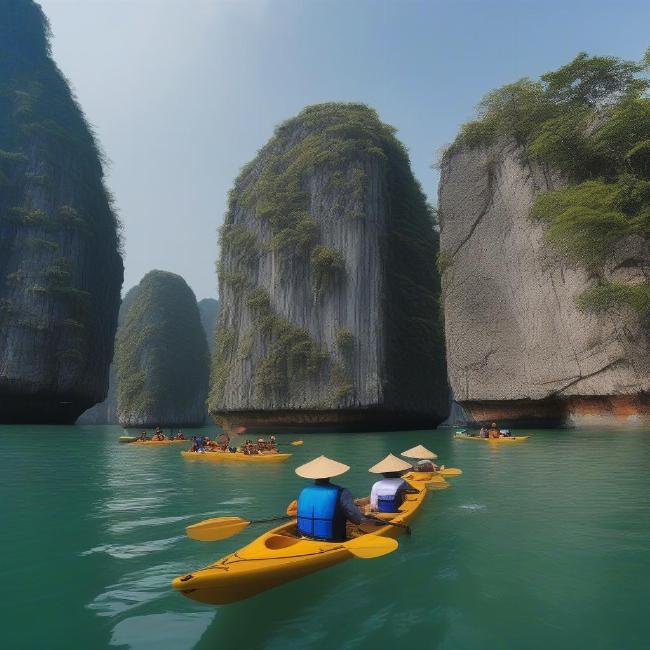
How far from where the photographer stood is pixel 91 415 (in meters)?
112

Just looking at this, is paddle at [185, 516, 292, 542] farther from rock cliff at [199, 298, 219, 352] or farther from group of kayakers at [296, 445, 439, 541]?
rock cliff at [199, 298, 219, 352]

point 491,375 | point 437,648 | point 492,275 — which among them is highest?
point 492,275

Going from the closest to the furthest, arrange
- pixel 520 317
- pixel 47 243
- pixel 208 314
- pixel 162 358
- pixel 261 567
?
pixel 261 567 < pixel 520 317 < pixel 47 243 < pixel 162 358 < pixel 208 314

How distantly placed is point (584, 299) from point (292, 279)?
21.5m

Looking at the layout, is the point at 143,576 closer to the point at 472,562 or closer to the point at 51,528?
the point at 51,528

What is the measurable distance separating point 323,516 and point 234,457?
1269cm

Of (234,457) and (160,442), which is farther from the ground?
(160,442)

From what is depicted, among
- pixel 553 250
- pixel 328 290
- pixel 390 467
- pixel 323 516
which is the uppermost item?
pixel 328 290

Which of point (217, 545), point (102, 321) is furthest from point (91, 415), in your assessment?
point (217, 545)

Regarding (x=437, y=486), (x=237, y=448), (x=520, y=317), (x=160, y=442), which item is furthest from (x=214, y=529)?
(x=520, y=317)

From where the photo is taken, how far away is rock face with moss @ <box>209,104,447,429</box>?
1481 inches

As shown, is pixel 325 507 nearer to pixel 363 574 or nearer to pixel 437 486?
pixel 363 574

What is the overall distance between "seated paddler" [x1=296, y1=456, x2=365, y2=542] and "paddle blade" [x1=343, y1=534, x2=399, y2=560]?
0.35m

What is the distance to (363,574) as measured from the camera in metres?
6.38
